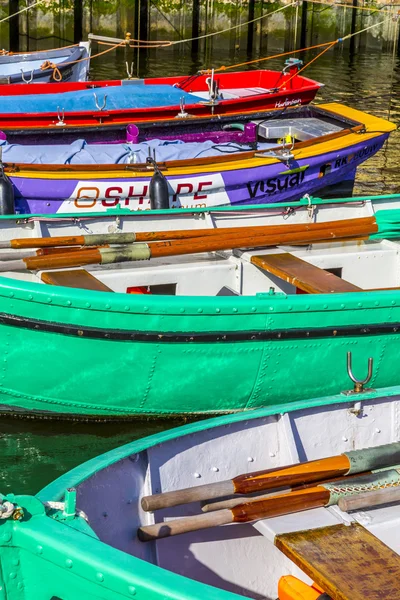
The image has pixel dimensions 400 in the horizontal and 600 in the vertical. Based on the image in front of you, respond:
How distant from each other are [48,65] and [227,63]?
1295 cm

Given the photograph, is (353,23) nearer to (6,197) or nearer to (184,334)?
(6,197)

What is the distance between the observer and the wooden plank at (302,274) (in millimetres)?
8664

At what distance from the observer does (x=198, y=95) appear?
1809cm

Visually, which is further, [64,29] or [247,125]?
[64,29]

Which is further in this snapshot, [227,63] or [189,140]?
[227,63]

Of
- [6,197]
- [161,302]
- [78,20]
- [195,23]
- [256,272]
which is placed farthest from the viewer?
[195,23]

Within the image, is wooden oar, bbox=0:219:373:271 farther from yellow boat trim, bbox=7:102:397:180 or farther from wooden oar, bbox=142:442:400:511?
wooden oar, bbox=142:442:400:511

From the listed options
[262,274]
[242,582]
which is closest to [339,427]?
[242,582]

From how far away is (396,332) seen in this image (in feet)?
28.1

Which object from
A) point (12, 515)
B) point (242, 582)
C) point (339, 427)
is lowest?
point (242, 582)

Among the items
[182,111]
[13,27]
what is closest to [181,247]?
[182,111]

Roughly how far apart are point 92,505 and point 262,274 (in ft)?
15.7

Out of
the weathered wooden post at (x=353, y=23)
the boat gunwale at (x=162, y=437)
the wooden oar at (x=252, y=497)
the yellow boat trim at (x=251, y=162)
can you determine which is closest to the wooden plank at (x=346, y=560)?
the wooden oar at (x=252, y=497)

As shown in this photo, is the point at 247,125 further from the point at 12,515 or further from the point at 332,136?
the point at 12,515
